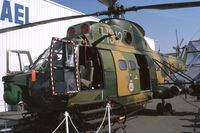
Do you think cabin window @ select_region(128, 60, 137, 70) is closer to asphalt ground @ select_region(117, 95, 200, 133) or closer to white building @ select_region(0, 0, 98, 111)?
asphalt ground @ select_region(117, 95, 200, 133)

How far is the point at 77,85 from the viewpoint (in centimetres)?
880

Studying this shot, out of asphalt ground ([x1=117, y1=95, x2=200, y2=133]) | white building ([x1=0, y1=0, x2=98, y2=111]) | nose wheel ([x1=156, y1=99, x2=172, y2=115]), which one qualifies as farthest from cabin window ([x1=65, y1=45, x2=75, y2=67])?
white building ([x1=0, y1=0, x2=98, y2=111])

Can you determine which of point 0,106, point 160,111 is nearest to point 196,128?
point 160,111

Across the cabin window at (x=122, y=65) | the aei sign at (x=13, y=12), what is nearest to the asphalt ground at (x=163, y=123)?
the cabin window at (x=122, y=65)

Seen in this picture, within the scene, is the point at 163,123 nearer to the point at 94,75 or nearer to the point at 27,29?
the point at 94,75

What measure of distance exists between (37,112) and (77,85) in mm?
1416

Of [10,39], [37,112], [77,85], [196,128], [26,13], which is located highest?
[26,13]

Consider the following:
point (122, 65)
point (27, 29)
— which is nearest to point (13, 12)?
point (27, 29)

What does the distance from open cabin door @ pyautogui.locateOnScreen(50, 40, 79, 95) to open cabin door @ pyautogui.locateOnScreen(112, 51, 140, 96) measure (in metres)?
2.06

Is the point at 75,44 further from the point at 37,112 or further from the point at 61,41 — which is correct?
the point at 37,112

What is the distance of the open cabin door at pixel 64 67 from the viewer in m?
8.48

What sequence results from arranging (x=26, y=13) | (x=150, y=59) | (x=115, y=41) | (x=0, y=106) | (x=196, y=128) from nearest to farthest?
(x=196, y=128) → (x=115, y=41) → (x=150, y=59) → (x=0, y=106) → (x=26, y=13)

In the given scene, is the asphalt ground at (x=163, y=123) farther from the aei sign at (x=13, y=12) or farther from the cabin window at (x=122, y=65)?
the aei sign at (x=13, y=12)

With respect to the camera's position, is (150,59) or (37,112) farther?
(150,59)
